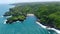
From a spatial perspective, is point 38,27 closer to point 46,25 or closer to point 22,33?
point 46,25

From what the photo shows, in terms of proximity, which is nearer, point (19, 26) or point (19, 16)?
point (19, 26)

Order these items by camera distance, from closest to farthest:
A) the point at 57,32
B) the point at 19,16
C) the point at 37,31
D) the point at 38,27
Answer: the point at 57,32
the point at 37,31
the point at 38,27
the point at 19,16

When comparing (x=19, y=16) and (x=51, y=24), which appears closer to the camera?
(x=51, y=24)

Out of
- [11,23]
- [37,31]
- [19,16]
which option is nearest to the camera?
[37,31]

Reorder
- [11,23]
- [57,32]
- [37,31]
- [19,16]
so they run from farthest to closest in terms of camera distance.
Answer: [19,16], [11,23], [37,31], [57,32]

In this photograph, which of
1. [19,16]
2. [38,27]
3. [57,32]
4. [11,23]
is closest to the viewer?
[57,32]

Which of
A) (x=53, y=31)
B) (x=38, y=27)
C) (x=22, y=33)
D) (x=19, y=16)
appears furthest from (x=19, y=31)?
(x=19, y=16)

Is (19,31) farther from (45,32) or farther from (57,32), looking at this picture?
(57,32)

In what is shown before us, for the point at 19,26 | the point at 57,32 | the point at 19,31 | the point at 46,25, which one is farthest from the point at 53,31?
the point at 19,26
